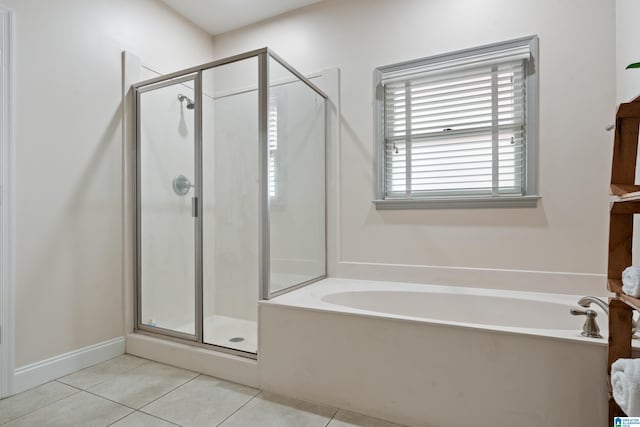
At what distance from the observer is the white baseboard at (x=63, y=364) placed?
1898 mm

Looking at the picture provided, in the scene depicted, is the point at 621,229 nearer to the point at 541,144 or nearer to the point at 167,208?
the point at 541,144

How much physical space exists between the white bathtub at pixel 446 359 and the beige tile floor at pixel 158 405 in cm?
11

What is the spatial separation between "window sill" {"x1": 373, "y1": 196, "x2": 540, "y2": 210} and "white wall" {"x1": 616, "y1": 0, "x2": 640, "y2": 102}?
704mm

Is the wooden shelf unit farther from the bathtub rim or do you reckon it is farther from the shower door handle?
the shower door handle

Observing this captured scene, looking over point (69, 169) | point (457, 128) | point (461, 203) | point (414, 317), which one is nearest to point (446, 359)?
point (414, 317)

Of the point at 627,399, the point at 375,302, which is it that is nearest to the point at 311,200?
the point at 375,302

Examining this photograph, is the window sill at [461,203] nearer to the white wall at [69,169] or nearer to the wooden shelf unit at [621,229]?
the wooden shelf unit at [621,229]

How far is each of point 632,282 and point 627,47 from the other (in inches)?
57.6

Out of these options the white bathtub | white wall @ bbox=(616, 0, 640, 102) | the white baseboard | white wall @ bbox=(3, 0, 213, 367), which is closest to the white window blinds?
white wall @ bbox=(616, 0, 640, 102)

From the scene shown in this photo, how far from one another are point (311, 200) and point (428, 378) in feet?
4.66

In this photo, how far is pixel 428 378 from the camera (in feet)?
5.09

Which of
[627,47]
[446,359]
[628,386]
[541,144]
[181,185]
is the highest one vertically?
[627,47]

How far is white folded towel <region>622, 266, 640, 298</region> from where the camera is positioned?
106 cm

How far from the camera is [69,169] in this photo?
2.14 meters
